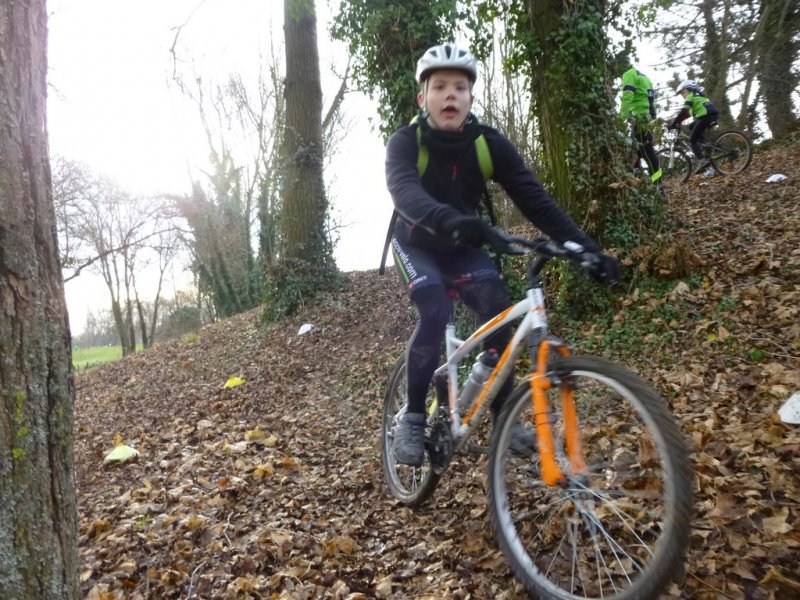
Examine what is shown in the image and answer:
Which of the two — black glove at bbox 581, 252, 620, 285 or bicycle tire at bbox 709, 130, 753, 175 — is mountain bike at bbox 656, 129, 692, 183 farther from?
black glove at bbox 581, 252, 620, 285

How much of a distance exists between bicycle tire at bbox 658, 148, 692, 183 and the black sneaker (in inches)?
417

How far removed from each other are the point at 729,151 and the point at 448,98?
33.8 ft

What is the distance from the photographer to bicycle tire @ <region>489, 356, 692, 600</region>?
1883 mm

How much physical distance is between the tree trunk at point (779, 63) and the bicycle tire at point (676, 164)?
122 inches

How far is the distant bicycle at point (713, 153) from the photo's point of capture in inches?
426

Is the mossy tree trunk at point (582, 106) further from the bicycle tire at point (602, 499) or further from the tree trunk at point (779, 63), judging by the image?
the tree trunk at point (779, 63)

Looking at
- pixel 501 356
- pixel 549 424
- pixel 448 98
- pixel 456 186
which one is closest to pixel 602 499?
pixel 549 424

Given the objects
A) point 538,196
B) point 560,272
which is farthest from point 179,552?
point 560,272

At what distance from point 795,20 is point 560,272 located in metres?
11.1

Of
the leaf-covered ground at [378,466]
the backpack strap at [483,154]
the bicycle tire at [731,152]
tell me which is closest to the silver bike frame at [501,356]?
the leaf-covered ground at [378,466]

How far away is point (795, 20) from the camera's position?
12344mm

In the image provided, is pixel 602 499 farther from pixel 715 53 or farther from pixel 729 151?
pixel 715 53

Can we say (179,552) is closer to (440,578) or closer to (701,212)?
(440,578)

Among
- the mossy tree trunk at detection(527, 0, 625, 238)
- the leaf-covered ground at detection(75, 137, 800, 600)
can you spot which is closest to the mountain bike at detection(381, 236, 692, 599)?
the leaf-covered ground at detection(75, 137, 800, 600)
